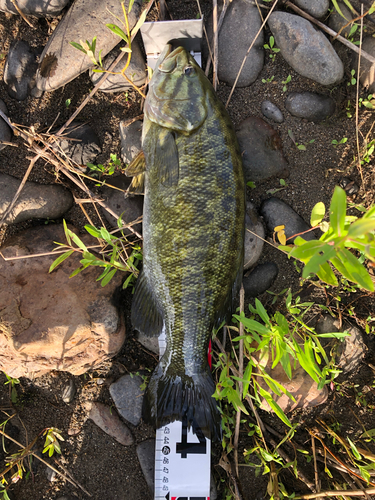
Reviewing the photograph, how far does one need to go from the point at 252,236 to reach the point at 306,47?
1.67 metres

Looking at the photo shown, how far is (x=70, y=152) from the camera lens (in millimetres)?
2729

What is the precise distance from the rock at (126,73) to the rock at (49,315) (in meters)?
1.40

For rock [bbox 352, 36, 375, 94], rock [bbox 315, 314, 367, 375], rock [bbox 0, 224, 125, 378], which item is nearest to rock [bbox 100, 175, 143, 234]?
rock [bbox 0, 224, 125, 378]

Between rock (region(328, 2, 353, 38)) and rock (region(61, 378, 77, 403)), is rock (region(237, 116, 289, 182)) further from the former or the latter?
rock (region(61, 378, 77, 403))

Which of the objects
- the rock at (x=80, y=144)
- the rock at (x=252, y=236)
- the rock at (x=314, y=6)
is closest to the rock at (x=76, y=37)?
the rock at (x=80, y=144)

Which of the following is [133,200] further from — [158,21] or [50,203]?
[158,21]

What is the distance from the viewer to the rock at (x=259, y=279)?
2889 millimetres

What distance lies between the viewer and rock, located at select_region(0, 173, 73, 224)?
2.72 metres

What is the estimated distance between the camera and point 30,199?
2.73 meters

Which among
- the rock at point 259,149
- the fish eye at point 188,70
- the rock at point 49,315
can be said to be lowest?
the rock at point 49,315

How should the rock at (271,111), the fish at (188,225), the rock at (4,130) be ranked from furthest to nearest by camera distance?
the rock at (271,111), the rock at (4,130), the fish at (188,225)

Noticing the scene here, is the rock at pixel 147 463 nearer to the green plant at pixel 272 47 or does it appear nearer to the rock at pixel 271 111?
the rock at pixel 271 111

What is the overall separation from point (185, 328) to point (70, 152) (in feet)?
5.87

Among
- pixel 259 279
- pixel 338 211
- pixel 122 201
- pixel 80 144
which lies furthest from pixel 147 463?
pixel 80 144
